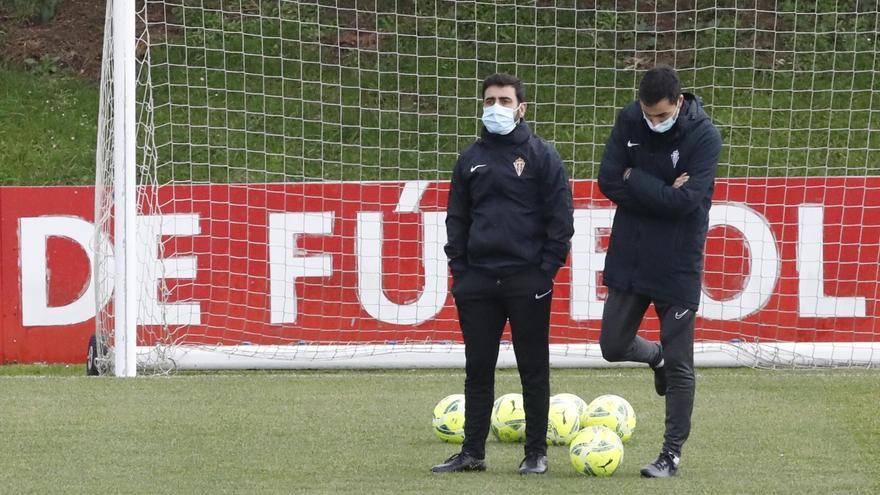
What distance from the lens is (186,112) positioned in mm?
14578

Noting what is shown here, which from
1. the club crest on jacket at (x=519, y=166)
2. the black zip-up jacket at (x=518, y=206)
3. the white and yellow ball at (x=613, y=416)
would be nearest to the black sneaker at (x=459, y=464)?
the black zip-up jacket at (x=518, y=206)

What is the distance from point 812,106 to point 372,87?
15.8 ft

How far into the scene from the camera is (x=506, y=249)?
20.1ft

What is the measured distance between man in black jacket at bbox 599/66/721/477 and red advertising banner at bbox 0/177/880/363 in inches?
193

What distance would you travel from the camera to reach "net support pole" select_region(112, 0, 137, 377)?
9.82 m

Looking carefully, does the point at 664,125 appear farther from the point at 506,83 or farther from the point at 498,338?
the point at 498,338

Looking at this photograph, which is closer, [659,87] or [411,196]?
[659,87]

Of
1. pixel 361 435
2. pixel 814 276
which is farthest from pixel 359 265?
pixel 361 435

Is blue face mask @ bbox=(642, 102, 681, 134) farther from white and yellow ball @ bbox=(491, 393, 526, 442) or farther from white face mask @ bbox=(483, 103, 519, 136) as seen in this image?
white and yellow ball @ bbox=(491, 393, 526, 442)

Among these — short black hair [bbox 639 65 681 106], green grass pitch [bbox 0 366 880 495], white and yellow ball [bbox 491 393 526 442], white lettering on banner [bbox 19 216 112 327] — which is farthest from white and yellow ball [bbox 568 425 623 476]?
white lettering on banner [bbox 19 216 112 327]

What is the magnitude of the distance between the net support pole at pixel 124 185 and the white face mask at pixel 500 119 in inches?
175

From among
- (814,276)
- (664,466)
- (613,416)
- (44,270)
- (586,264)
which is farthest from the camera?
(44,270)

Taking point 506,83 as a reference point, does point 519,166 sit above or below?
below

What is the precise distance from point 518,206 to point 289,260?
17.8 feet
